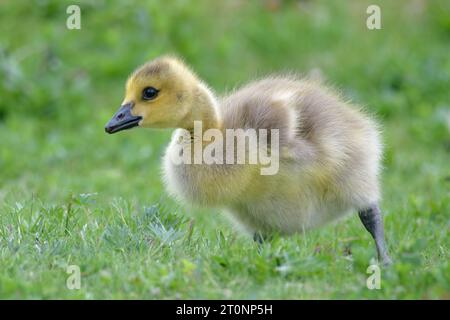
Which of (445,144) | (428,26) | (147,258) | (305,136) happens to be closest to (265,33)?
(428,26)

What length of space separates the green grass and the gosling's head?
0.47 meters

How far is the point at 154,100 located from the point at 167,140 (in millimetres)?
3943

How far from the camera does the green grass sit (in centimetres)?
413

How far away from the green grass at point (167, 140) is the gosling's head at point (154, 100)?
18.6 inches

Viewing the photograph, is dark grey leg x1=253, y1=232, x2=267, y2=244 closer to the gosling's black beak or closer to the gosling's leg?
the gosling's leg

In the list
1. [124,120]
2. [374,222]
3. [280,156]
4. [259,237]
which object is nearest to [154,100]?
[124,120]

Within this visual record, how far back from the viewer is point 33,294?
12.8 ft

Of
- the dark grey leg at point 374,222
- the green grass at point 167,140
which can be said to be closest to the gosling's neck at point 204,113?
the green grass at point 167,140

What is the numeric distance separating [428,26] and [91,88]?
3.86 m

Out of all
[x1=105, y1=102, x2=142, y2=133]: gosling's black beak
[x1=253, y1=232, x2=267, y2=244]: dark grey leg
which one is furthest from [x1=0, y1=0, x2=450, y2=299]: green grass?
[x1=105, y1=102, x2=142, y2=133]: gosling's black beak

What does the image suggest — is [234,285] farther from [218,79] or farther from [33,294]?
[218,79]

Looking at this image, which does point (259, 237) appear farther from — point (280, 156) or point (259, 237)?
point (280, 156)

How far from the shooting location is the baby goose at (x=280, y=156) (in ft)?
15.7

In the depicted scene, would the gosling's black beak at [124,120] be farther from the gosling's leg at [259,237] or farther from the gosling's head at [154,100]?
the gosling's leg at [259,237]
